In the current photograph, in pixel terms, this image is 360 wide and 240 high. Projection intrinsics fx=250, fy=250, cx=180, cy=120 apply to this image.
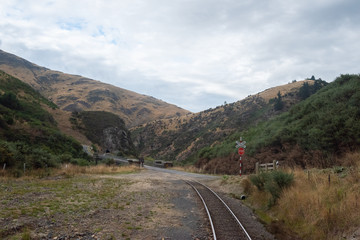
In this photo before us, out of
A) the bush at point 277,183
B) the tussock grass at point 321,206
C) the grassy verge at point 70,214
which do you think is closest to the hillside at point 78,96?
the grassy verge at point 70,214

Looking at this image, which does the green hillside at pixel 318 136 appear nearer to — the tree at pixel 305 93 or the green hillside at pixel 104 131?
the tree at pixel 305 93

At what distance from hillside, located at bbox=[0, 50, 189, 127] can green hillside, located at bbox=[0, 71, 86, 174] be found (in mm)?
91100

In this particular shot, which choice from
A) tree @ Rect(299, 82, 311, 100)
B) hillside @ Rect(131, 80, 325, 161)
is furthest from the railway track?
tree @ Rect(299, 82, 311, 100)

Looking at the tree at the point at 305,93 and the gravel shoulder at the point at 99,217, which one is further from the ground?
the tree at the point at 305,93

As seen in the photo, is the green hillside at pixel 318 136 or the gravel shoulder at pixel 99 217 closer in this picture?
the gravel shoulder at pixel 99 217

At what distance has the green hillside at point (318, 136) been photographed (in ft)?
61.2

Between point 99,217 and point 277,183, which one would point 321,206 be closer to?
point 277,183

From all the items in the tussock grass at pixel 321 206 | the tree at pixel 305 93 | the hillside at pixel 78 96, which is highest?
the hillside at pixel 78 96

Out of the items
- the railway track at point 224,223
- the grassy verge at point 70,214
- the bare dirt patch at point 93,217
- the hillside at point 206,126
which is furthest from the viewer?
the hillside at point 206,126

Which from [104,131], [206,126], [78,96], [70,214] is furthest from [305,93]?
[78,96]

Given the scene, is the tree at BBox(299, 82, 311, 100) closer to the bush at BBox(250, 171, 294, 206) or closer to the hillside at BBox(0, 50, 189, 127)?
the bush at BBox(250, 171, 294, 206)

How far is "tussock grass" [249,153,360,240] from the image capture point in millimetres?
6500

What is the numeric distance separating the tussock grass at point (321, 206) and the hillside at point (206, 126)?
46160mm

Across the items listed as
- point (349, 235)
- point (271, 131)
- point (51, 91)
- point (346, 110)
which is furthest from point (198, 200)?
point (51, 91)
